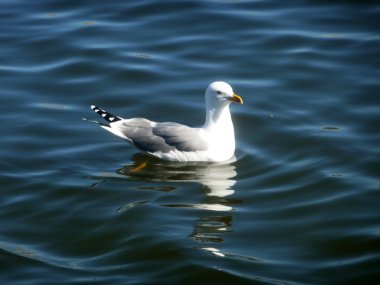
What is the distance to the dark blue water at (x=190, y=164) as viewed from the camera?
29.3 ft

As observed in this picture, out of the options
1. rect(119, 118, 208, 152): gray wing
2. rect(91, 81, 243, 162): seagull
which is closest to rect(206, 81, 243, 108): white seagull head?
rect(91, 81, 243, 162): seagull

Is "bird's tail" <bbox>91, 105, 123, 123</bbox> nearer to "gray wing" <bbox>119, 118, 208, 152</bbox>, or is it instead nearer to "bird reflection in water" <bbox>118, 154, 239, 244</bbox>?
"gray wing" <bbox>119, 118, 208, 152</bbox>

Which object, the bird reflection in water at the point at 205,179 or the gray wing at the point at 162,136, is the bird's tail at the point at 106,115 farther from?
the bird reflection in water at the point at 205,179

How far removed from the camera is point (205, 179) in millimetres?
10734

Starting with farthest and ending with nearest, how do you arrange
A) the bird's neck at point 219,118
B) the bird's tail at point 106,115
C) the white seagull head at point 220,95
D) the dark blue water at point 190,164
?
the bird's tail at point 106,115
the bird's neck at point 219,118
the white seagull head at point 220,95
the dark blue water at point 190,164

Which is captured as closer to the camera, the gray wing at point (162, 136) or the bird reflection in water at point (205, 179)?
the bird reflection in water at point (205, 179)

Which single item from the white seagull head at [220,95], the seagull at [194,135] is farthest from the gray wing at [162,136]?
the white seagull head at [220,95]

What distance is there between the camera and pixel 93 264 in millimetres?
8867

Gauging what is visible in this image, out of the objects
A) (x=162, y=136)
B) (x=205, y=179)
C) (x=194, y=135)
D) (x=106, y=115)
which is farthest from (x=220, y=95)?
(x=106, y=115)

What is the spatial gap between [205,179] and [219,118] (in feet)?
3.16

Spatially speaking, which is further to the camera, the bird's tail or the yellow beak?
the bird's tail

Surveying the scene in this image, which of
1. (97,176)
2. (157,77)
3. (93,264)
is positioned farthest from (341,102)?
(93,264)

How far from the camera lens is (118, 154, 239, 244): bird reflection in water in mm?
9430

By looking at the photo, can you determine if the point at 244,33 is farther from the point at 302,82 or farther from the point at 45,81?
the point at 45,81
